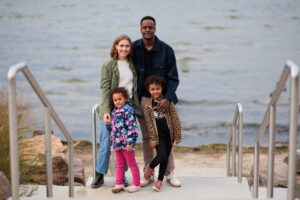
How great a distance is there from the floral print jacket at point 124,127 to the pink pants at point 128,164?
85 mm

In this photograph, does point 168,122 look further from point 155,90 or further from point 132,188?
point 132,188

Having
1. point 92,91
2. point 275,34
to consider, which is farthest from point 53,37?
point 275,34

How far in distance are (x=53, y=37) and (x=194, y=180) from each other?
11094 millimetres

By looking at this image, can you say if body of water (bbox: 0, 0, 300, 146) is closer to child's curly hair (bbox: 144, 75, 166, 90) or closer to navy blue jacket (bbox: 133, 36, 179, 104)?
navy blue jacket (bbox: 133, 36, 179, 104)

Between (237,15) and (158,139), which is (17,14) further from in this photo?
(158,139)

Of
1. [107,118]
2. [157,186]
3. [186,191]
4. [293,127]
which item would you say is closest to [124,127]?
[107,118]

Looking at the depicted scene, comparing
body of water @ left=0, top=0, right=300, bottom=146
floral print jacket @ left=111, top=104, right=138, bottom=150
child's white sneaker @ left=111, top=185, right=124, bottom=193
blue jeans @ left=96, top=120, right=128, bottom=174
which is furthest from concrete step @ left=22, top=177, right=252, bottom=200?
body of water @ left=0, top=0, right=300, bottom=146

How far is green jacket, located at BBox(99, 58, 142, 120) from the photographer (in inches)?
138

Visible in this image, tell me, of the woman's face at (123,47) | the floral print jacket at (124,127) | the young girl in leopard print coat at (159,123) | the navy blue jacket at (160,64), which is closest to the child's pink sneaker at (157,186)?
the young girl in leopard print coat at (159,123)

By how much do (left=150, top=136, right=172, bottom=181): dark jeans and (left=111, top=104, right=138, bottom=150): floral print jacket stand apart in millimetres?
243

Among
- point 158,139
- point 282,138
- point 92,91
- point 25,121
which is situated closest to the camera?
point 158,139

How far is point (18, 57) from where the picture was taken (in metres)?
13.9

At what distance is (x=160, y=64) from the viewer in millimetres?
3604

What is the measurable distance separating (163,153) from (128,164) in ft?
0.94
